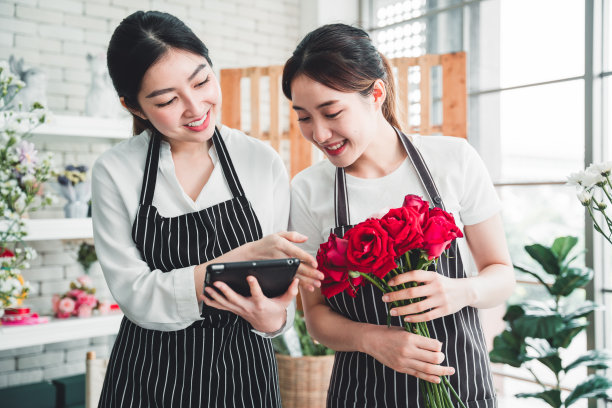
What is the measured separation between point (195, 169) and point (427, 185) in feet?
2.00

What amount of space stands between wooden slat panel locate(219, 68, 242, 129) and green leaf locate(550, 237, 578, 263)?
229 cm

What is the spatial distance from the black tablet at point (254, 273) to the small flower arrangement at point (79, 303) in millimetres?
2388

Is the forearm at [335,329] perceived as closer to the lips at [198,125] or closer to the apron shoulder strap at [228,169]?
the apron shoulder strap at [228,169]

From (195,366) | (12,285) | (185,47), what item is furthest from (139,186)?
(12,285)

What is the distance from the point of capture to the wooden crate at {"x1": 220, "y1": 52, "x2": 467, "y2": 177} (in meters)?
3.64

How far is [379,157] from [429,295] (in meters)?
0.45

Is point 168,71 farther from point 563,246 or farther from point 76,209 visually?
point 563,246

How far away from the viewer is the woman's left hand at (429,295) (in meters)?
1.10

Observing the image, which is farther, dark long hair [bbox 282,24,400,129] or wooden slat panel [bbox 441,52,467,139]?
wooden slat panel [bbox 441,52,467,139]

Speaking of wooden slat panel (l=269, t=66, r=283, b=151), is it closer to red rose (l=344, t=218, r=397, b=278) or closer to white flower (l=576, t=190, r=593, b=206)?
white flower (l=576, t=190, r=593, b=206)

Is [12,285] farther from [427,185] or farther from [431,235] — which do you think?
[431,235]

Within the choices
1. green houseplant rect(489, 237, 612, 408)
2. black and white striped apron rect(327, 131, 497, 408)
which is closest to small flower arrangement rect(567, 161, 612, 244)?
black and white striped apron rect(327, 131, 497, 408)

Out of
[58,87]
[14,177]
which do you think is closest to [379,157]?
[14,177]

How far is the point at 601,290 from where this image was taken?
11.4 ft
